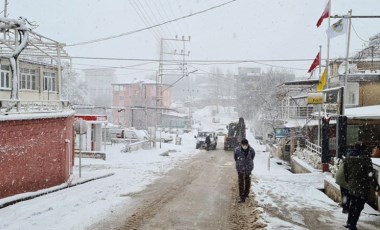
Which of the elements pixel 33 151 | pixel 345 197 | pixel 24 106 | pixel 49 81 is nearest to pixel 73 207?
pixel 33 151

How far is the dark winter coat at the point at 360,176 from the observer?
7488 millimetres

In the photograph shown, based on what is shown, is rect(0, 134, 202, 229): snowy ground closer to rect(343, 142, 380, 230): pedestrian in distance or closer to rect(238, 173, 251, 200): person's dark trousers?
rect(238, 173, 251, 200): person's dark trousers

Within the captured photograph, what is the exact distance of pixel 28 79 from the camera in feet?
87.7

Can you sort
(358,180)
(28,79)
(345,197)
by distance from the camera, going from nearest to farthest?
(358,180)
(345,197)
(28,79)

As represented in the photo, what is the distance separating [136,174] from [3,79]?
13.2 m

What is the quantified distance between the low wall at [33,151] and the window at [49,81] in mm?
13172

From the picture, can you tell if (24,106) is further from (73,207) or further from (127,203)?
(127,203)

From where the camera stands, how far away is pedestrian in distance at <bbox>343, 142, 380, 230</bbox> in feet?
24.6

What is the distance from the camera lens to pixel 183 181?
14797 millimetres

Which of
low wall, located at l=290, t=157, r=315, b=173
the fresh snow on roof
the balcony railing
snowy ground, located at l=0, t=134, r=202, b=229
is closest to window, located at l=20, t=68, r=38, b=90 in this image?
the balcony railing

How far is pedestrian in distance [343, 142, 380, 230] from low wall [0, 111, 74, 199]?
9157mm

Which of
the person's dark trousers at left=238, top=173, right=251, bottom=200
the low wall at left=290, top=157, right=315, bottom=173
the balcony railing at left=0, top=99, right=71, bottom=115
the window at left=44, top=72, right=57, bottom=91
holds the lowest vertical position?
the low wall at left=290, top=157, right=315, bottom=173

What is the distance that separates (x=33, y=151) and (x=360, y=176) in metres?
10.0

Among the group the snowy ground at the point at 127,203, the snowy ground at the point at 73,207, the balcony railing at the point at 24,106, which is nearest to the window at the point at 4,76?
the balcony railing at the point at 24,106
